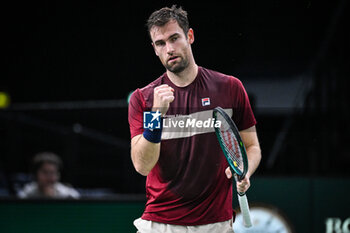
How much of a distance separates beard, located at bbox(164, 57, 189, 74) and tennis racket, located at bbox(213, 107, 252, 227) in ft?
0.92

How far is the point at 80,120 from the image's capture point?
17.0 ft

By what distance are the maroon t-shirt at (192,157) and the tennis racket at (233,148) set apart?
7cm

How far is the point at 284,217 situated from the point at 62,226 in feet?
5.57

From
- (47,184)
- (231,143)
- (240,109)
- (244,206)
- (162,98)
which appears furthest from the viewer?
(47,184)

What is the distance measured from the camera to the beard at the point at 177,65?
285 cm

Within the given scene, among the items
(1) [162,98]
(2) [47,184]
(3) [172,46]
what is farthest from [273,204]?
(1) [162,98]

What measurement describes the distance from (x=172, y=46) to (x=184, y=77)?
0.19 meters

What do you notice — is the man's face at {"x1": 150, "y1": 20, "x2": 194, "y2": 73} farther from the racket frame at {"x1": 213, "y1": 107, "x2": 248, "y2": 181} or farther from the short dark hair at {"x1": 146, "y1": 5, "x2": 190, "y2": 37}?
the racket frame at {"x1": 213, "y1": 107, "x2": 248, "y2": 181}

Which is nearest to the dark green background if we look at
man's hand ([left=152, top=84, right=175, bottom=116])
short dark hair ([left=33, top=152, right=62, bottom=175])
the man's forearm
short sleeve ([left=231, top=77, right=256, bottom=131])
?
short dark hair ([left=33, top=152, right=62, bottom=175])

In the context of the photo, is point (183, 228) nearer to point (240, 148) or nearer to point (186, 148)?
point (186, 148)

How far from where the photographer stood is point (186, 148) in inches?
112

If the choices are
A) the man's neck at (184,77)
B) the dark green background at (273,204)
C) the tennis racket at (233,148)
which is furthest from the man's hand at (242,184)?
the dark green background at (273,204)

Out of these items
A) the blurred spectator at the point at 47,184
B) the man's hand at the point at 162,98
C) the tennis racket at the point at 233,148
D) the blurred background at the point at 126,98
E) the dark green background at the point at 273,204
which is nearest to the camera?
the man's hand at the point at 162,98

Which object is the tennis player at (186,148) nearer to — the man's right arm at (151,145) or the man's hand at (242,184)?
the man's right arm at (151,145)
